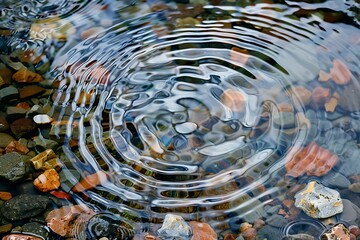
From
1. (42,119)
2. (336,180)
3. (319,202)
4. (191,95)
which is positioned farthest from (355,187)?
(42,119)

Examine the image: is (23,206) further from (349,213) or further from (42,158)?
(349,213)

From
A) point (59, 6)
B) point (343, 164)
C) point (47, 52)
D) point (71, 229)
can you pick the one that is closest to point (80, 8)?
point (59, 6)

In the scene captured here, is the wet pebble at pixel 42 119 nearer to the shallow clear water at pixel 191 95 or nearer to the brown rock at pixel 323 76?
the shallow clear water at pixel 191 95

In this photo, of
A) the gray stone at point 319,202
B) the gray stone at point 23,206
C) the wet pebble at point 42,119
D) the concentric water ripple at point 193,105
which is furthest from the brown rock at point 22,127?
the gray stone at point 319,202

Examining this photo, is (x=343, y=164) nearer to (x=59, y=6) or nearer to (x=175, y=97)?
(x=175, y=97)

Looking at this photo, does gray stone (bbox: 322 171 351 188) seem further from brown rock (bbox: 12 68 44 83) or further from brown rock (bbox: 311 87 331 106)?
brown rock (bbox: 12 68 44 83)
